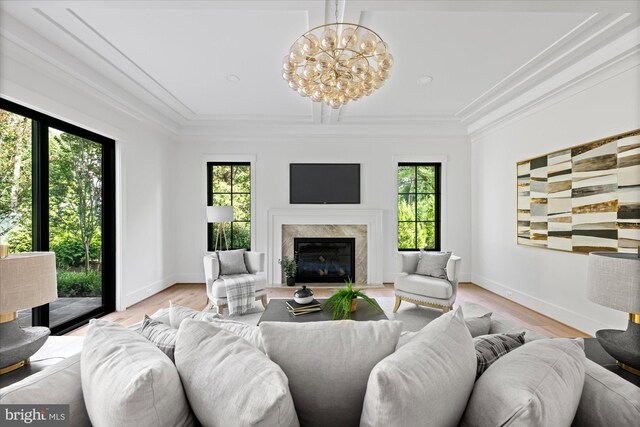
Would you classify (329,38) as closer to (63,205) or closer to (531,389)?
(531,389)

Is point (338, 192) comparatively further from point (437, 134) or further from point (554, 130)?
point (554, 130)

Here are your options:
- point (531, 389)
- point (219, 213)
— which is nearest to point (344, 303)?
point (531, 389)

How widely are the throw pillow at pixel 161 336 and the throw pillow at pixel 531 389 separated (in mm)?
A: 981

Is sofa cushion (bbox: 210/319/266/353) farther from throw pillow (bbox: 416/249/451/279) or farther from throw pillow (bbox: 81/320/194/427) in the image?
throw pillow (bbox: 416/249/451/279)

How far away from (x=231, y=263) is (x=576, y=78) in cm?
434

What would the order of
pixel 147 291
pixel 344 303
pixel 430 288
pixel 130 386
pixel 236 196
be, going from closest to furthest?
pixel 130 386
pixel 344 303
pixel 430 288
pixel 147 291
pixel 236 196

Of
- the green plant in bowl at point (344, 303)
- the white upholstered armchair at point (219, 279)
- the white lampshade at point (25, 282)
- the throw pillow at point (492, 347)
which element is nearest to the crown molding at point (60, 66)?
the white lampshade at point (25, 282)

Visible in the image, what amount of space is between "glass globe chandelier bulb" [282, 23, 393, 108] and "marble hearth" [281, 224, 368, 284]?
296cm

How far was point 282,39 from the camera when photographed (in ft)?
8.78

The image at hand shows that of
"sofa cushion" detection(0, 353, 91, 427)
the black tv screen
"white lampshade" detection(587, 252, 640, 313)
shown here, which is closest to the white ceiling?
the black tv screen

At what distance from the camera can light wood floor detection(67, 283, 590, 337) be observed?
10.7 feet

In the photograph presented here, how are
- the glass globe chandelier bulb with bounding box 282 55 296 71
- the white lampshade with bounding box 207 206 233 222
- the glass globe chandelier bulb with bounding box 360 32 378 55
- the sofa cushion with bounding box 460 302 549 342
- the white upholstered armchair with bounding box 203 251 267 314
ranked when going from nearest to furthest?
1. the sofa cushion with bounding box 460 302 549 342
2. the glass globe chandelier bulb with bounding box 360 32 378 55
3. the glass globe chandelier bulb with bounding box 282 55 296 71
4. the white upholstered armchair with bounding box 203 251 267 314
5. the white lampshade with bounding box 207 206 233 222

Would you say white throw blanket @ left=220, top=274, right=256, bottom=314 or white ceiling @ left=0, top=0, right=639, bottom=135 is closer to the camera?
white ceiling @ left=0, top=0, right=639, bottom=135

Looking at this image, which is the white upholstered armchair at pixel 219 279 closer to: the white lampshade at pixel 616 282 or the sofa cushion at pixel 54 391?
the sofa cushion at pixel 54 391
